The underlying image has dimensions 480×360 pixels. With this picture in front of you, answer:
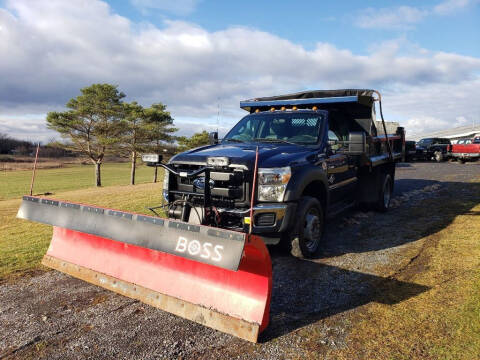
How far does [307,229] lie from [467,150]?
23.1m

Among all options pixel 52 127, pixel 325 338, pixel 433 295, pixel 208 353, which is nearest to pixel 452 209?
pixel 433 295

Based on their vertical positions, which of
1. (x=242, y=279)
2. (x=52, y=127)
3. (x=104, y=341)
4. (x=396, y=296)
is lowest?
(x=104, y=341)

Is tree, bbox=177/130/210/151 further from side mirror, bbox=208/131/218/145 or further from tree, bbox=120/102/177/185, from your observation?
side mirror, bbox=208/131/218/145

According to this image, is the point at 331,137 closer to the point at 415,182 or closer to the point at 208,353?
the point at 208,353

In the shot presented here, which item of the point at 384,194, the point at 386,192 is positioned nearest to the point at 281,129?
the point at 384,194

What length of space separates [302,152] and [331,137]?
1.18 meters

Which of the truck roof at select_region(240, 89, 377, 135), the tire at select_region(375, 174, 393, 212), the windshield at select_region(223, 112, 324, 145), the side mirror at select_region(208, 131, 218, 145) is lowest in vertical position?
the tire at select_region(375, 174, 393, 212)

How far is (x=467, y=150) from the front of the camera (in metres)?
22.7

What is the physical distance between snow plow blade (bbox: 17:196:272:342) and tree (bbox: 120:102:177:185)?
133 ft

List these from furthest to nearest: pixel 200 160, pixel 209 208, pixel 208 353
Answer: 1. pixel 200 160
2. pixel 209 208
3. pixel 208 353

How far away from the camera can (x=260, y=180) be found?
4.06 meters

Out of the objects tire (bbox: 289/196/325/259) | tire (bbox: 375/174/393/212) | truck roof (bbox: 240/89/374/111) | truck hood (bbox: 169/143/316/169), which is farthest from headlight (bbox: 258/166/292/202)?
tire (bbox: 375/174/393/212)

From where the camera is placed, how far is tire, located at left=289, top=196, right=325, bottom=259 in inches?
172

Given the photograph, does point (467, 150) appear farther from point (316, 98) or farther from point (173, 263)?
point (173, 263)
